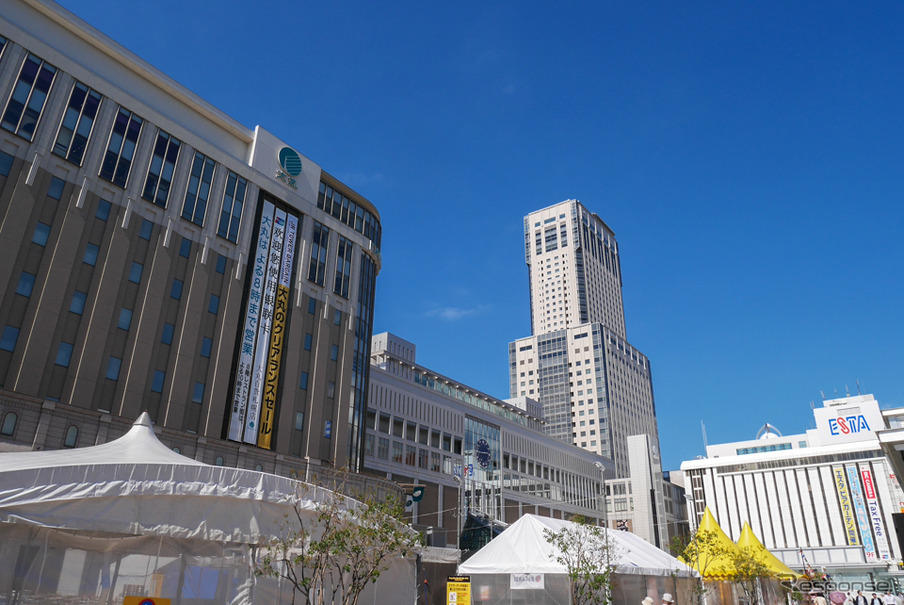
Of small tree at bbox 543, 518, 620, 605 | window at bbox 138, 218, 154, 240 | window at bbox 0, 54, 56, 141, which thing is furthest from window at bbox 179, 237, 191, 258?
small tree at bbox 543, 518, 620, 605

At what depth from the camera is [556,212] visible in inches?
7352

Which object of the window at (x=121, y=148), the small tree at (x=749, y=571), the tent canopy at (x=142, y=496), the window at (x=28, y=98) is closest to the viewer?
the tent canopy at (x=142, y=496)

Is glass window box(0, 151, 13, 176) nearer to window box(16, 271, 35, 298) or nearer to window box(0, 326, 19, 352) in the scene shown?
window box(16, 271, 35, 298)

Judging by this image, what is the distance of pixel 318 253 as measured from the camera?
5078 cm

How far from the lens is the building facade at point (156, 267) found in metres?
33.5

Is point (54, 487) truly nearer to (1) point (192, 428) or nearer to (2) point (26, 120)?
(1) point (192, 428)

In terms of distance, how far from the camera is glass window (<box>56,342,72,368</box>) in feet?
110

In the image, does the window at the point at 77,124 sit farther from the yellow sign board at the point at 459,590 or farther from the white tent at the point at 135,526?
the yellow sign board at the point at 459,590

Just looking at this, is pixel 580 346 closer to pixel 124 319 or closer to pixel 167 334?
pixel 167 334

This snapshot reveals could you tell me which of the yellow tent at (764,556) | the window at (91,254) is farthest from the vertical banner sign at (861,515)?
the window at (91,254)

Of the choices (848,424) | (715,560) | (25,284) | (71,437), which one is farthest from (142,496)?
(848,424)

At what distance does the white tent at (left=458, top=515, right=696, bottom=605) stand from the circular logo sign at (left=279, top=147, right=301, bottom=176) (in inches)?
1373

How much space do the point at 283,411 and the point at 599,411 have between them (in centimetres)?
11902

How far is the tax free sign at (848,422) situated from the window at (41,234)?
4112 inches
